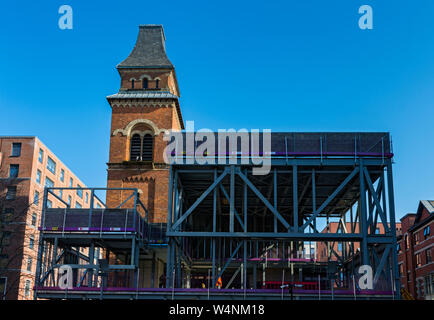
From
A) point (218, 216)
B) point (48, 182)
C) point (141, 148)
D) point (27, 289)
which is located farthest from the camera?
point (48, 182)

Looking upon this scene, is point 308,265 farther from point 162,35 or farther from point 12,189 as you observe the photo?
point 12,189

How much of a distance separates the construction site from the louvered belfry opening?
10 centimetres

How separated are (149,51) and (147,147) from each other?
11.5 meters

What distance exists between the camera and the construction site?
99.8 feet

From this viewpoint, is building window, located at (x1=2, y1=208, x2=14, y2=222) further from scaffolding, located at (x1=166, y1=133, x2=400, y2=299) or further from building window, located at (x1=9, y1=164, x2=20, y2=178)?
scaffolding, located at (x1=166, y1=133, x2=400, y2=299)

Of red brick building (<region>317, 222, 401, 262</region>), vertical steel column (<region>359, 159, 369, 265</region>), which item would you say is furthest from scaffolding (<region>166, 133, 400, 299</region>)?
red brick building (<region>317, 222, 401, 262</region>)

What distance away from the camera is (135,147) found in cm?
5031

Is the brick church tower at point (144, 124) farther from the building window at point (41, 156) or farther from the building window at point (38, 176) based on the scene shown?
the building window at point (38, 176)

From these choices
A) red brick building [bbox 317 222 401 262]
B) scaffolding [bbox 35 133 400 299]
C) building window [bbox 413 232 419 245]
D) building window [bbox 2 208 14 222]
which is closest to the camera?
scaffolding [bbox 35 133 400 299]

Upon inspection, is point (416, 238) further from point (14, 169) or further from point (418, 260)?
point (14, 169)

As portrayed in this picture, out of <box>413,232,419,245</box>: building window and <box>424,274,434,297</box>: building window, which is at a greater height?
<box>413,232,419,245</box>: building window

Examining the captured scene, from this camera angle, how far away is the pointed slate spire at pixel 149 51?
53.5m

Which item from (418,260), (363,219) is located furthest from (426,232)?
(363,219)
